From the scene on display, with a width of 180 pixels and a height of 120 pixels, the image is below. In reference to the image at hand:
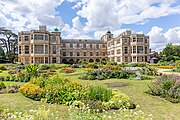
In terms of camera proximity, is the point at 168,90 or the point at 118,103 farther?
the point at 168,90

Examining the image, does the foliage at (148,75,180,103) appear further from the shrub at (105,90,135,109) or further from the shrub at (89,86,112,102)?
the shrub at (89,86,112,102)

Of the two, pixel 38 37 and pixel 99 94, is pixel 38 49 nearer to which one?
pixel 38 37

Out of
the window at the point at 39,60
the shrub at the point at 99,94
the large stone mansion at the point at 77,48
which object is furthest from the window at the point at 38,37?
the shrub at the point at 99,94

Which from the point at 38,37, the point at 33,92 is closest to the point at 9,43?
the point at 38,37

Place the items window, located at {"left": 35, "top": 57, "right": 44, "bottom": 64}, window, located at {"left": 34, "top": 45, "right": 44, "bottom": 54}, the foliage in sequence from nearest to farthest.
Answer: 1. the foliage
2. window, located at {"left": 34, "top": 45, "right": 44, "bottom": 54}
3. window, located at {"left": 35, "top": 57, "right": 44, "bottom": 64}

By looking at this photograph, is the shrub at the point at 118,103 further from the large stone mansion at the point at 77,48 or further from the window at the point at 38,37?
the window at the point at 38,37

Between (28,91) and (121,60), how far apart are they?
4390 cm

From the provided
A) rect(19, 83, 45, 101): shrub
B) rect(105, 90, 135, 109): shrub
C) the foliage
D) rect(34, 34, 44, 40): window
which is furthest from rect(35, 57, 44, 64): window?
rect(105, 90, 135, 109): shrub

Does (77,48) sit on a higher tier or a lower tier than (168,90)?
higher

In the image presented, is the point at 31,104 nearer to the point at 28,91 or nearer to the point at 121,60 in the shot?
the point at 28,91

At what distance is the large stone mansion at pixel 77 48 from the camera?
43688 millimetres

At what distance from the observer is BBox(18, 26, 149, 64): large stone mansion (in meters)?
43.7

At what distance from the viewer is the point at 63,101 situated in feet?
24.4

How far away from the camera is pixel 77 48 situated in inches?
2379
